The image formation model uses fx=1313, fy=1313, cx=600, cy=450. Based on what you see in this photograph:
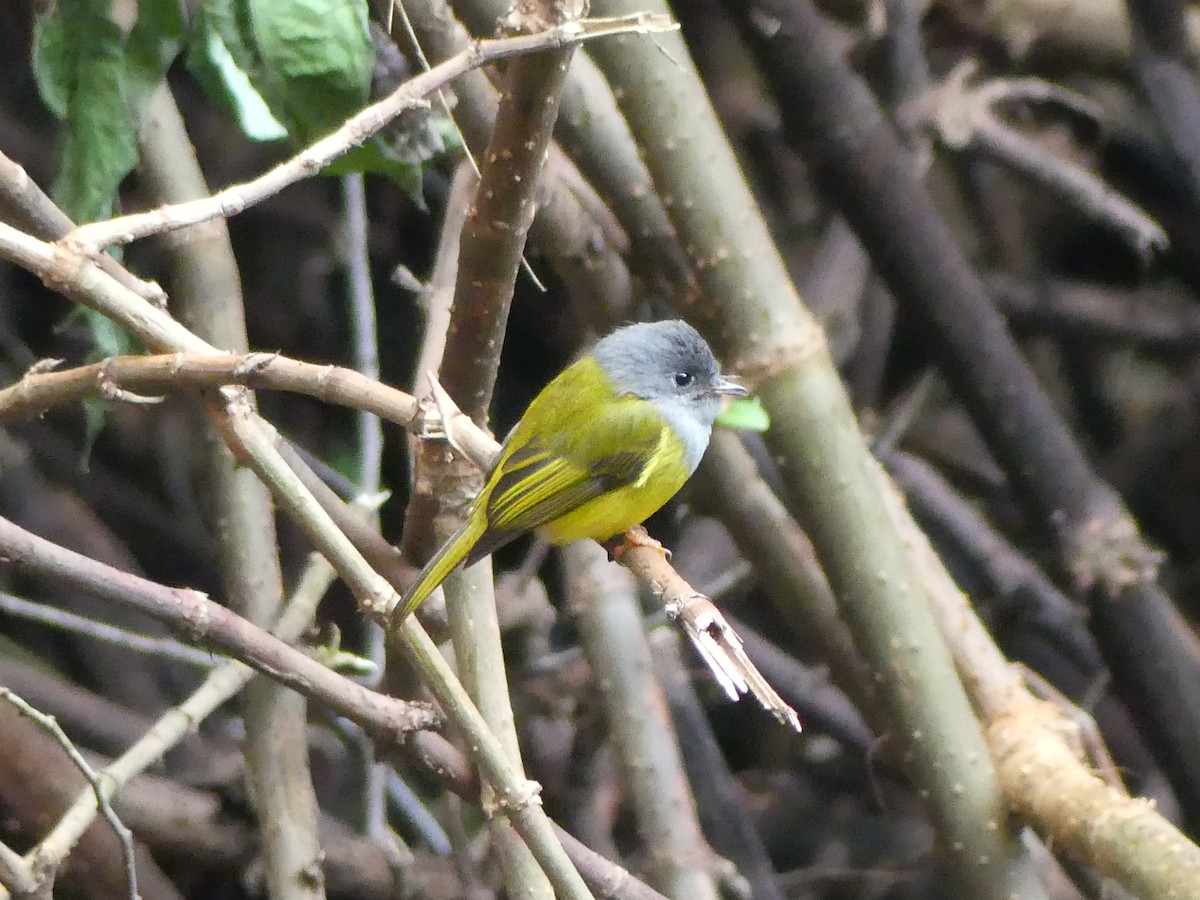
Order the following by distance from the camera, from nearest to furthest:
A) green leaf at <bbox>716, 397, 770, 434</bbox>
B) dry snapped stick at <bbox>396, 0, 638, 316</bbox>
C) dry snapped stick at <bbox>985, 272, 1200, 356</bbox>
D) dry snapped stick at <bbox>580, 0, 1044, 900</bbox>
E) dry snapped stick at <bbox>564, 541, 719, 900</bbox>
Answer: green leaf at <bbox>716, 397, 770, 434</bbox> → dry snapped stick at <bbox>396, 0, 638, 316</bbox> → dry snapped stick at <bbox>580, 0, 1044, 900</bbox> → dry snapped stick at <bbox>564, 541, 719, 900</bbox> → dry snapped stick at <bbox>985, 272, 1200, 356</bbox>

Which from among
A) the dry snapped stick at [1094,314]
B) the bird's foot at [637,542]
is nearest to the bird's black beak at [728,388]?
the bird's foot at [637,542]

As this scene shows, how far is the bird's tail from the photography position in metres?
1.88

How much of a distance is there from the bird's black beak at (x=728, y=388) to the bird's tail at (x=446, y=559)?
2.05 ft

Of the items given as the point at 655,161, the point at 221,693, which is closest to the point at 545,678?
the point at 221,693

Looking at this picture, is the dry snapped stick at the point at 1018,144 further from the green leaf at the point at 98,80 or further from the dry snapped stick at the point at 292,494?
the dry snapped stick at the point at 292,494

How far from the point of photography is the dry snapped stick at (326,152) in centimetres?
139

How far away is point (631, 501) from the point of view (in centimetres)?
243

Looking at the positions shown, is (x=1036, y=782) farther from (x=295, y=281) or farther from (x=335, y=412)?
(x=295, y=281)

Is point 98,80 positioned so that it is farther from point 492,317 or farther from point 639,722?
point 639,722

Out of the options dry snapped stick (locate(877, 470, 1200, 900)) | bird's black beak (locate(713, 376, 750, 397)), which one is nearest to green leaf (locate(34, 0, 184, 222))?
bird's black beak (locate(713, 376, 750, 397))

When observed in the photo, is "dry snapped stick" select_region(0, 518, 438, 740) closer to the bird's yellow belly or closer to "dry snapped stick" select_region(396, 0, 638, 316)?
the bird's yellow belly

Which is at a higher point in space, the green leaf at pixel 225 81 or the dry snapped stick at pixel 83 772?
the green leaf at pixel 225 81

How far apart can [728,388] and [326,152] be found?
3.87ft

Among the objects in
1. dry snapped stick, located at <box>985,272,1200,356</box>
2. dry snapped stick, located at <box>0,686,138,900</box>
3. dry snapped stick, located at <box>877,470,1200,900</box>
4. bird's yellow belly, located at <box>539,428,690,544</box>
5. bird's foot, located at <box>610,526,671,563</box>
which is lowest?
dry snapped stick, located at <box>877,470,1200,900</box>
